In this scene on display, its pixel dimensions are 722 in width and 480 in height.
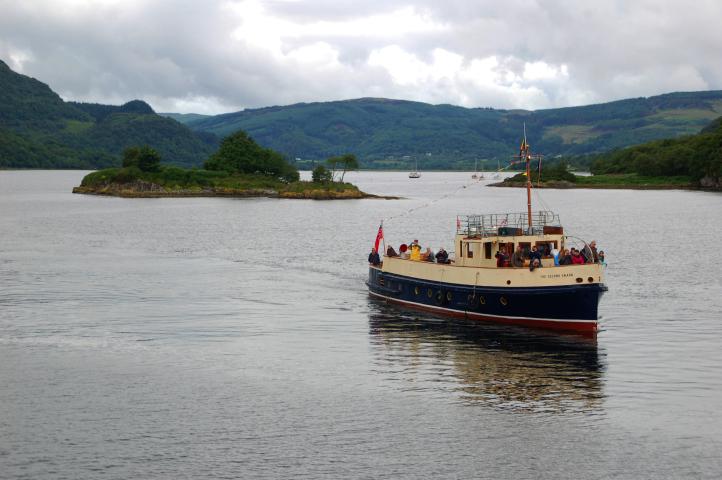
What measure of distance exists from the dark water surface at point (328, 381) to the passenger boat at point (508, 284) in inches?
55.2

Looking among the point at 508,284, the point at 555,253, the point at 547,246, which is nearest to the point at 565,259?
the point at 555,253

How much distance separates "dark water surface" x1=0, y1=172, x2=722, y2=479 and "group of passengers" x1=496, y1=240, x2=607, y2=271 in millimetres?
3719

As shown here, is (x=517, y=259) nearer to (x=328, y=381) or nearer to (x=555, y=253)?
(x=555, y=253)

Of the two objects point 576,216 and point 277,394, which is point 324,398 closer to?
point 277,394

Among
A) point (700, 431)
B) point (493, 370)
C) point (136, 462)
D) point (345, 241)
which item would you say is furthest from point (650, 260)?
point (136, 462)

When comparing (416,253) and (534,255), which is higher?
(534,255)

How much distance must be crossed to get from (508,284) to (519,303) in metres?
1.20

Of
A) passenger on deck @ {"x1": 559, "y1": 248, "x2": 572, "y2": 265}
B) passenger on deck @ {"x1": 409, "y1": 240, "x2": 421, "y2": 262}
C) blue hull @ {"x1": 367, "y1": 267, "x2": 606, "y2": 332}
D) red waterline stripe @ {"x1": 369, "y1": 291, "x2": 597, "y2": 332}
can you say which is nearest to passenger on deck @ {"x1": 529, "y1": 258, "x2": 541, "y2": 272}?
blue hull @ {"x1": 367, "y1": 267, "x2": 606, "y2": 332}

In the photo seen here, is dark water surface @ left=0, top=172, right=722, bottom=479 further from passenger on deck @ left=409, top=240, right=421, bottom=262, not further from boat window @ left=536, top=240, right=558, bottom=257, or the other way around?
boat window @ left=536, top=240, right=558, bottom=257

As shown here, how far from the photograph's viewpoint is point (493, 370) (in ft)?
126

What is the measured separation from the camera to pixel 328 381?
36594mm

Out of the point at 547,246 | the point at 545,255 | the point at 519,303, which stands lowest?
the point at 519,303

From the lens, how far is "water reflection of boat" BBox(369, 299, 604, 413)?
1341 inches

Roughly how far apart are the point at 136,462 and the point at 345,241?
72.6 m
